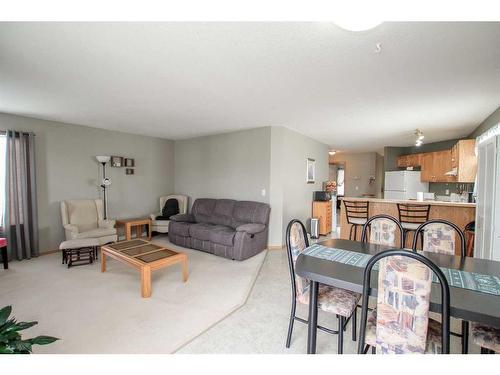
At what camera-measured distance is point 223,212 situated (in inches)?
184

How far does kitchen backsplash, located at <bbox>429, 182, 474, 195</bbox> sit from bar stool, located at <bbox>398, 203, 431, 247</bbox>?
262 centimetres

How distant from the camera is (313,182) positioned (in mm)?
5777

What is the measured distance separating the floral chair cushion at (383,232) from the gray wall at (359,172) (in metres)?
6.66

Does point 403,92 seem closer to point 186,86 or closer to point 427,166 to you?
point 186,86

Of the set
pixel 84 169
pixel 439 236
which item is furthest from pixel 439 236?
pixel 84 169

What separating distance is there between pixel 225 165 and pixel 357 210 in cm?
279

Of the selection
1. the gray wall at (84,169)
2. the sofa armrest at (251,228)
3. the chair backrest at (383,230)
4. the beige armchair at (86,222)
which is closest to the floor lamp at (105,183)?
the gray wall at (84,169)

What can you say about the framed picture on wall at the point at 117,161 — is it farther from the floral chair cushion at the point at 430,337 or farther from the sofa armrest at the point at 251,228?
the floral chair cushion at the point at 430,337

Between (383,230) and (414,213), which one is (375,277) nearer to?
(383,230)

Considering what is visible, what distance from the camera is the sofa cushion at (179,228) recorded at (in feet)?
14.5

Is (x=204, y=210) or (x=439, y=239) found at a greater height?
(x=439, y=239)

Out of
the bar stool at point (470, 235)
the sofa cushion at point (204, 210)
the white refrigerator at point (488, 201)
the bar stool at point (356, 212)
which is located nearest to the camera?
the white refrigerator at point (488, 201)

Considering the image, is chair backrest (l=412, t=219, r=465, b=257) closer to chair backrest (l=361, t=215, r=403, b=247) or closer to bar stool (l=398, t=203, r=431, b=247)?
chair backrest (l=361, t=215, r=403, b=247)
